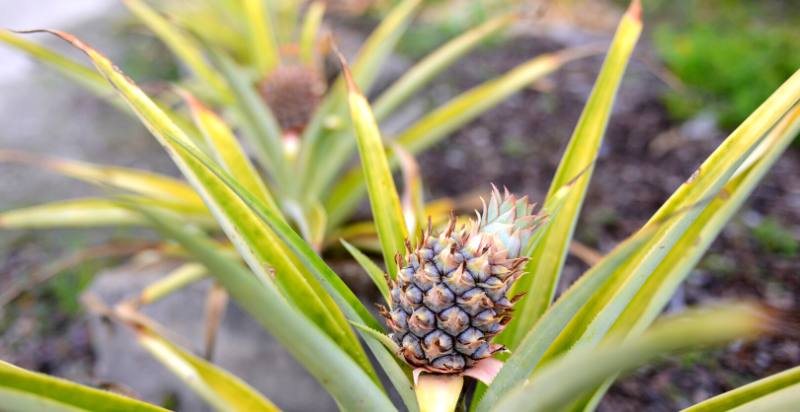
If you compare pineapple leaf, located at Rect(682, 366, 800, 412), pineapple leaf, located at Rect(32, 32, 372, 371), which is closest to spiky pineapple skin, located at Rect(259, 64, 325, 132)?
pineapple leaf, located at Rect(32, 32, 372, 371)

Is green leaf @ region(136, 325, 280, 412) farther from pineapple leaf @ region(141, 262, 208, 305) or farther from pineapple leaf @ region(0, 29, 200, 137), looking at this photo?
pineapple leaf @ region(0, 29, 200, 137)

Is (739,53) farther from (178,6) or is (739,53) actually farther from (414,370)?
(178,6)

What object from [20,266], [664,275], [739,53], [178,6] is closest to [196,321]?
[20,266]

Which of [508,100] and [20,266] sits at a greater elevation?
[508,100]

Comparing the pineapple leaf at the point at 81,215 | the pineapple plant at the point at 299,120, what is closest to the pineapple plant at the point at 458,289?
the pineapple plant at the point at 299,120

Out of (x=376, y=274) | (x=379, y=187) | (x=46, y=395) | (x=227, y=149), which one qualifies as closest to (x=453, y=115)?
→ (x=227, y=149)
